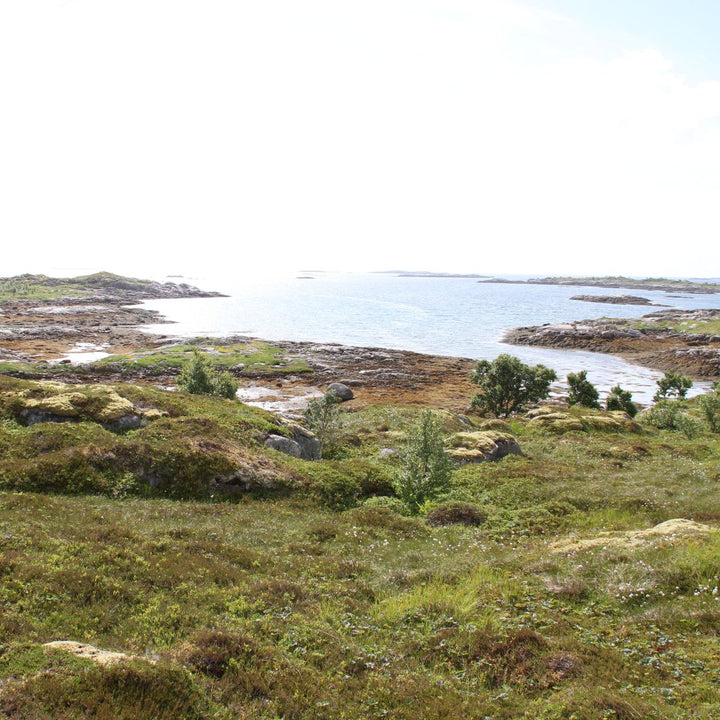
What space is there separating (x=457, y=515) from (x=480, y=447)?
44.1ft

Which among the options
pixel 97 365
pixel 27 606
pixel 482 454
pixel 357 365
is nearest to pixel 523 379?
pixel 482 454

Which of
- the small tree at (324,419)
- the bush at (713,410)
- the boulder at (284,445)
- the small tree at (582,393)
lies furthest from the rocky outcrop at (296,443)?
the small tree at (582,393)

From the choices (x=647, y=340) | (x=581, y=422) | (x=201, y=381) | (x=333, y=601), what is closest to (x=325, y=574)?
(x=333, y=601)

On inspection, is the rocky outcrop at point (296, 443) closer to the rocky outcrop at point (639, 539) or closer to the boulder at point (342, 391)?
the rocky outcrop at point (639, 539)

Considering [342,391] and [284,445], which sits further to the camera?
[342,391]

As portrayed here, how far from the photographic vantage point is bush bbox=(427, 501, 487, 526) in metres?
21.2

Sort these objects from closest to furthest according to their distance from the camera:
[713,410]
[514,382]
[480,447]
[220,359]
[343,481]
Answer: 1. [343,481]
2. [480,447]
3. [713,410]
4. [514,382]
5. [220,359]

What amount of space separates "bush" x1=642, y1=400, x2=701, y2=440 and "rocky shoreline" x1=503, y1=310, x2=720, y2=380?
2152 inches

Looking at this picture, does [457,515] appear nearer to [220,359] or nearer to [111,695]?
[111,695]

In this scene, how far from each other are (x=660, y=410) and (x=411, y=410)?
88.3 ft

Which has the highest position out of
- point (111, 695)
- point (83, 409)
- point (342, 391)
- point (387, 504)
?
point (83, 409)

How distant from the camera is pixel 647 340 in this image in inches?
4865

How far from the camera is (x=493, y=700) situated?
8836 millimetres

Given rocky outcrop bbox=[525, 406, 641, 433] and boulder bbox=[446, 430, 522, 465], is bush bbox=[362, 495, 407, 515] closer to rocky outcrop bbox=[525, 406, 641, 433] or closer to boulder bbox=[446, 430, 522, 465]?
boulder bbox=[446, 430, 522, 465]
